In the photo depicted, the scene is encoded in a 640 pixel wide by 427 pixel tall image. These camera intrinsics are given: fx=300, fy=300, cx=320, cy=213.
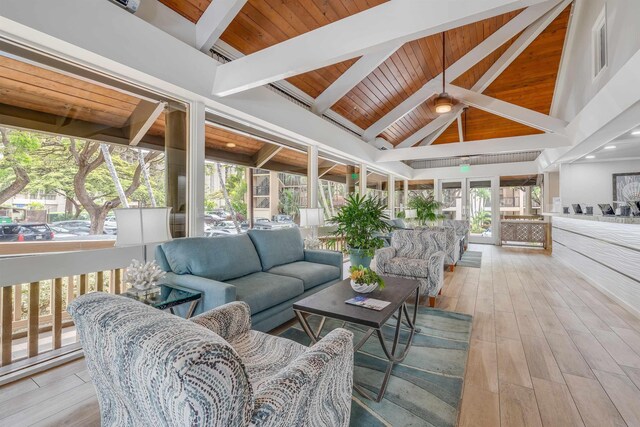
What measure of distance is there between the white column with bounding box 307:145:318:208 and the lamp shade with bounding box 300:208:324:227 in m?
0.53

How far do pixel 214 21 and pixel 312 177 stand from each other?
2.84 metres

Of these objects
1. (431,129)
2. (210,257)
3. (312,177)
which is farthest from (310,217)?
(431,129)

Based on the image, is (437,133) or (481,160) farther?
(481,160)

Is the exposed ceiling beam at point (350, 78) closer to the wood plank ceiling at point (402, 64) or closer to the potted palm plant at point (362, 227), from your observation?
the wood plank ceiling at point (402, 64)

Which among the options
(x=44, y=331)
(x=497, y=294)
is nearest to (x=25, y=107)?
(x=44, y=331)

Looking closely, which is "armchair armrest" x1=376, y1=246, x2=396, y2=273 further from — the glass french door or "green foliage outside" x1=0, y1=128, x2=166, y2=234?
the glass french door

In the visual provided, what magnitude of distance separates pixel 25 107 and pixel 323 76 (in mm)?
3636

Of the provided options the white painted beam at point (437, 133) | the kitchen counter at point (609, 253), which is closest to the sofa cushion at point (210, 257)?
the kitchen counter at point (609, 253)

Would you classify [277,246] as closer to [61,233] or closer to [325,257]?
[325,257]

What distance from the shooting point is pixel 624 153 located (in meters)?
5.76

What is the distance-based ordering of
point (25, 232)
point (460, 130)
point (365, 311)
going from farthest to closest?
point (460, 130), point (25, 232), point (365, 311)

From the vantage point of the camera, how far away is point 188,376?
0.71 metres

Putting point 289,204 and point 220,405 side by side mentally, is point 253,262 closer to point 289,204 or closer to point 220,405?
point 289,204

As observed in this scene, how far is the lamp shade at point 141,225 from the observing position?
2082 mm
